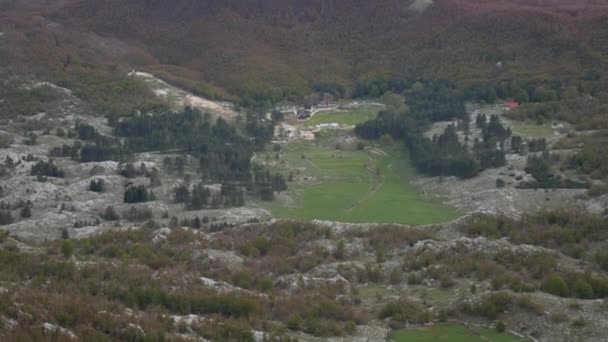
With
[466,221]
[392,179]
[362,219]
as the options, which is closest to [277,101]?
[392,179]

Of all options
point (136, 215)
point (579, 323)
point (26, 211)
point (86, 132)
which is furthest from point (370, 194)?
point (579, 323)

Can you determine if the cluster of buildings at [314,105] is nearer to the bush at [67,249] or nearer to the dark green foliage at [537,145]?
the dark green foliage at [537,145]

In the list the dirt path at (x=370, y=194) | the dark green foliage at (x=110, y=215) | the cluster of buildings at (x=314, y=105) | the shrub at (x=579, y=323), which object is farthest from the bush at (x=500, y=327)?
the cluster of buildings at (x=314, y=105)

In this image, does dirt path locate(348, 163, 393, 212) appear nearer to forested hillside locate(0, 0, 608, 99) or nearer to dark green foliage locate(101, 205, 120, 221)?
dark green foliage locate(101, 205, 120, 221)

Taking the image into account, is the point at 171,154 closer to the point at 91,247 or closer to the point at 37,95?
the point at 37,95

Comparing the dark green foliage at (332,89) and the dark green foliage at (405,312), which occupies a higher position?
the dark green foliage at (332,89)

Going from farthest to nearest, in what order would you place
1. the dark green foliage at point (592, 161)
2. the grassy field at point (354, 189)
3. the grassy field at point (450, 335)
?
the dark green foliage at point (592, 161) → the grassy field at point (354, 189) → the grassy field at point (450, 335)

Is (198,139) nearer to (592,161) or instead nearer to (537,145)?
(537,145)
